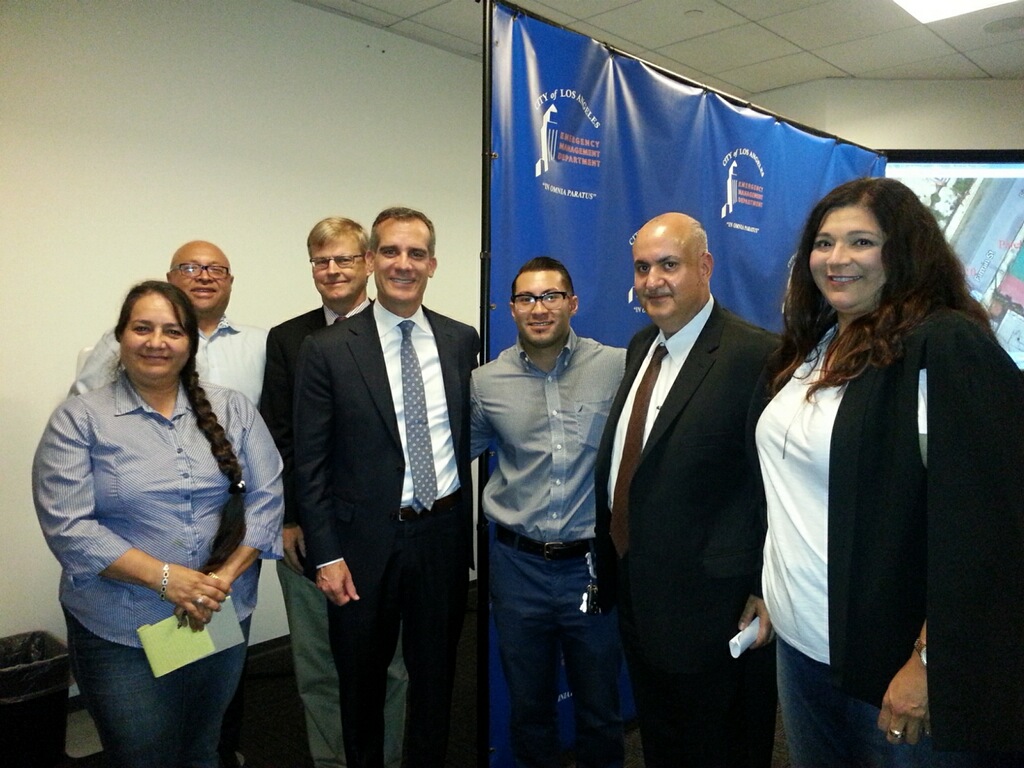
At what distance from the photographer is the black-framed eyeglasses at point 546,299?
6.53ft

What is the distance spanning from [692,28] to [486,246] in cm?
264

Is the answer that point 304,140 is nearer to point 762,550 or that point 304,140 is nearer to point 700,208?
point 700,208

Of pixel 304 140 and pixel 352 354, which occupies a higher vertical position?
pixel 304 140

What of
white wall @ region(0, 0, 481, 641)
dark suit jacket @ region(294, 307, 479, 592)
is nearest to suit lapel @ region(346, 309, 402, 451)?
dark suit jacket @ region(294, 307, 479, 592)

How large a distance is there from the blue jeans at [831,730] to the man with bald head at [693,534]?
0.22 metres

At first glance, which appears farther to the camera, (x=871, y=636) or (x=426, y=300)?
(x=426, y=300)

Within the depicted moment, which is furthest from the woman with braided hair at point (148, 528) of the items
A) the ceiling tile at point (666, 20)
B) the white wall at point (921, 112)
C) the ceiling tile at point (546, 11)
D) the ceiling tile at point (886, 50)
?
the white wall at point (921, 112)

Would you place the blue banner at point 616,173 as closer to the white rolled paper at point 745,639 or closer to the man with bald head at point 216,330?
the man with bald head at point 216,330

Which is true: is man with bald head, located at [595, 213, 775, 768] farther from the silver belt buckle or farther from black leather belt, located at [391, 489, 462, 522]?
black leather belt, located at [391, 489, 462, 522]

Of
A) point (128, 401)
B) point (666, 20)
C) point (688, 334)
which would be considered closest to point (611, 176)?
point (688, 334)

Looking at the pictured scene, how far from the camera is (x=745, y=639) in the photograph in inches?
63.2

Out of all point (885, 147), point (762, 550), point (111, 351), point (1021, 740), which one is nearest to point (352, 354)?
point (111, 351)

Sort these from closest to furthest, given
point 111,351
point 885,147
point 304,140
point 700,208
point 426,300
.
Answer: point 111,351
point 700,208
point 304,140
point 426,300
point 885,147

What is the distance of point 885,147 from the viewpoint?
16.5 ft
